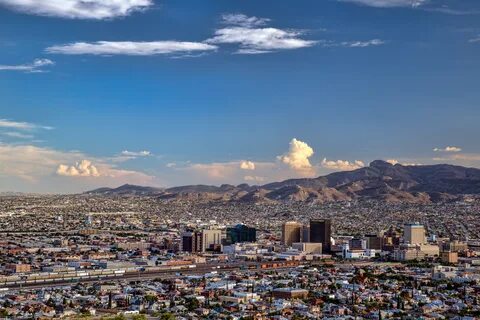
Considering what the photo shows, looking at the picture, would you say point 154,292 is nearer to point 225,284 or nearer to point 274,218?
point 225,284

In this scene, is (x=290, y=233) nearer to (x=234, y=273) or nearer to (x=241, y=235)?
(x=241, y=235)

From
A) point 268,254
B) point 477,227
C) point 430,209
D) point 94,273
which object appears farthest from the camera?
point 430,209

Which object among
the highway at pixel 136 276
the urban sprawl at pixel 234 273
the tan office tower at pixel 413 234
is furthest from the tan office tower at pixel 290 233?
the highway at pixel 136 276

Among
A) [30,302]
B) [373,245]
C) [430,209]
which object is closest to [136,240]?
[373,245]

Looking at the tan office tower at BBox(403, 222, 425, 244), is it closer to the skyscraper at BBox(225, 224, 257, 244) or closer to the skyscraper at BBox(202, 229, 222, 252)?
the skyscraper at BBox(225, 224, 257, 244)

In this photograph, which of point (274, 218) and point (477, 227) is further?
point (274, 218)

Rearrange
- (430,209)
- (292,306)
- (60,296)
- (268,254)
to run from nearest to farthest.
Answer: (292,306), (60,296), (268,254), (430,209)

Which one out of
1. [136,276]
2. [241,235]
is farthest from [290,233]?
[136,276]

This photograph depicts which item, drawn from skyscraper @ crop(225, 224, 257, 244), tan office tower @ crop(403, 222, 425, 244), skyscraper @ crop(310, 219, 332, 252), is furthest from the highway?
tan office tower @ crop(403, 222, 425, 244)
